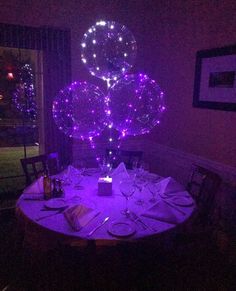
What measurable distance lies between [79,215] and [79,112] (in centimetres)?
232

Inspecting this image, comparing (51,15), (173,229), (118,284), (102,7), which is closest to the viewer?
(118,284)

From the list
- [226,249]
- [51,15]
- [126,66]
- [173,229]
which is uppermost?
[51,15]

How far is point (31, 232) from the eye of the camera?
2.14m

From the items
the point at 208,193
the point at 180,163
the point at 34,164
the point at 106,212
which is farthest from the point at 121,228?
the point at 180,163

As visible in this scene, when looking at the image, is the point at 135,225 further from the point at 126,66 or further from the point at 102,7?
the point at 102,7

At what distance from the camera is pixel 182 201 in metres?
2.35

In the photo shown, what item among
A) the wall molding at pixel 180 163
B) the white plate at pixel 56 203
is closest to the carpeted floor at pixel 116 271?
the white plate at pixel 56 203

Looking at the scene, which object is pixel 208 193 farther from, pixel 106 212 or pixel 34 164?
pixel 34 164

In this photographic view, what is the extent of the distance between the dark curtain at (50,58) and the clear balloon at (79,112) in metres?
0.12

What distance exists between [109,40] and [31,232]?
191 cm

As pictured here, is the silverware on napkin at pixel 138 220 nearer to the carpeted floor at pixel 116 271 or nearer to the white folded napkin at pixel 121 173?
the carpeted floor at pixel 116 271

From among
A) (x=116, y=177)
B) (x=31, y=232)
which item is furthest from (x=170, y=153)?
(x=31, y=232)

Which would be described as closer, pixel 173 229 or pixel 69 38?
pixel 173 229

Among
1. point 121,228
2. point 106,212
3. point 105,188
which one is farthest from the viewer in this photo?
point 105,188
